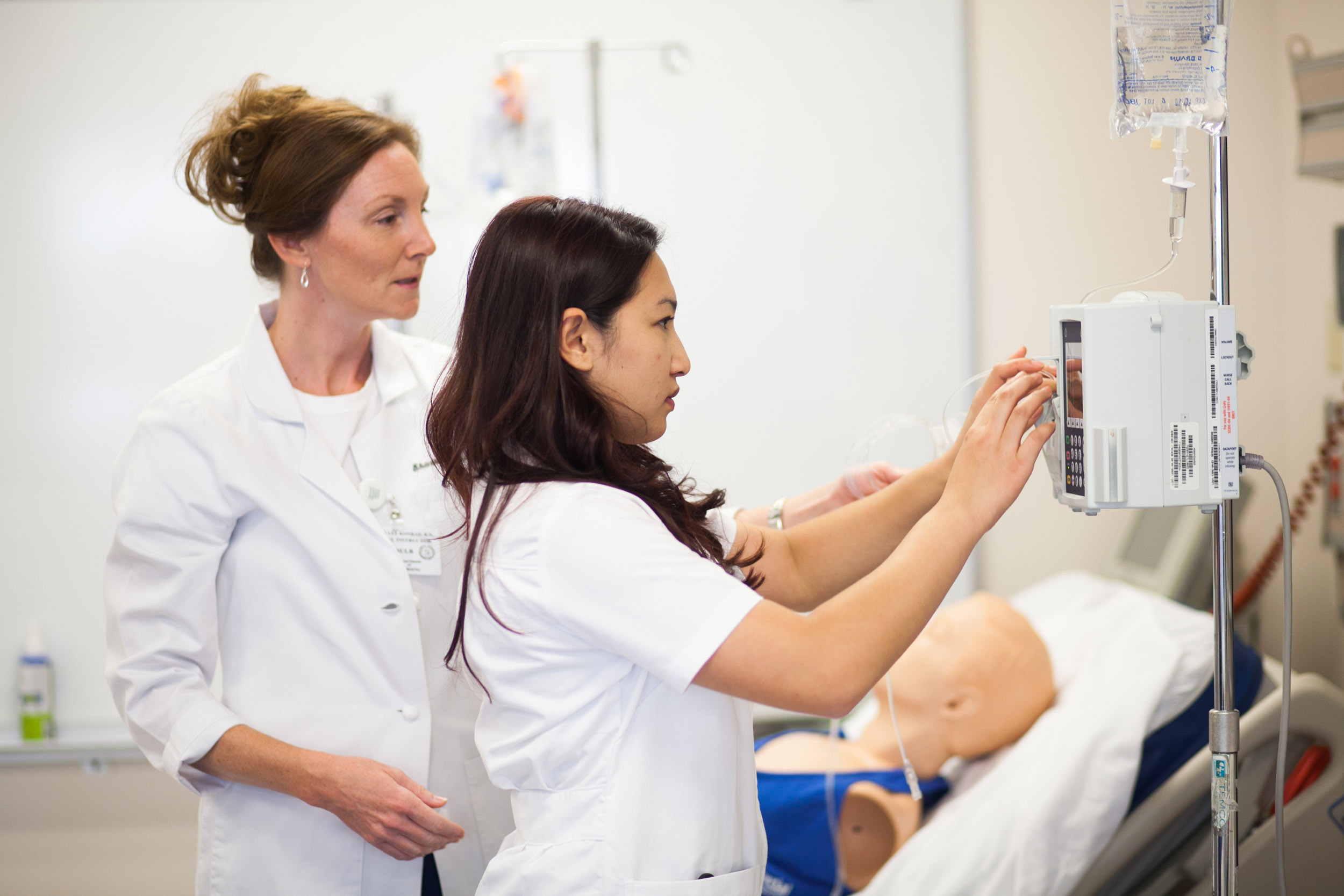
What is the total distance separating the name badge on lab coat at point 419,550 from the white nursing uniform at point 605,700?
0.41 m

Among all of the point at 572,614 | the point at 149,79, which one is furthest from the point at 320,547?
the point at 149,79

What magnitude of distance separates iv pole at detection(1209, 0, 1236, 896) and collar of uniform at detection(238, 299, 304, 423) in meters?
1.11

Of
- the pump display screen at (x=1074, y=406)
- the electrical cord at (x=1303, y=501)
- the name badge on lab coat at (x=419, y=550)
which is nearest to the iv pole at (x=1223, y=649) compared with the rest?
the pump display screen at (x=1074, y=406)

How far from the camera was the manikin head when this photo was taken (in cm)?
186

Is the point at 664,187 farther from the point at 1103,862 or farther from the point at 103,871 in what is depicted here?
the point at 103,871

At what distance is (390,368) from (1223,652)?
1105 mm

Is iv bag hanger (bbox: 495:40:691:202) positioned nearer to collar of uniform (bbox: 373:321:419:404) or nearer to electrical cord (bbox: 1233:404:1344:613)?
collar of uniform (bbox: 373:321:419:404)

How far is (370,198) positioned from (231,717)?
70 centimetres

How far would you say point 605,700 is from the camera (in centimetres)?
94

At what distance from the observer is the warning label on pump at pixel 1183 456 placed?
0.98 meters

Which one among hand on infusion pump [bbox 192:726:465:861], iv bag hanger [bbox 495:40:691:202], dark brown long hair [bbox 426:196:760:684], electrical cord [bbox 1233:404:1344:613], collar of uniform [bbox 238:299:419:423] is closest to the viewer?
dark brown long hair [bbox 426:196:760:684]

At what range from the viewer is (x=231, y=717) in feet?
4.21

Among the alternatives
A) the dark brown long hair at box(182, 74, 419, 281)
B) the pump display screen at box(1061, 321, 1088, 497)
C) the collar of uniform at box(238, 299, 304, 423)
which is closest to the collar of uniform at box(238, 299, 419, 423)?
the collar of uniform at box(238, 299, 304, 423)

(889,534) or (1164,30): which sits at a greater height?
(1164,30)
